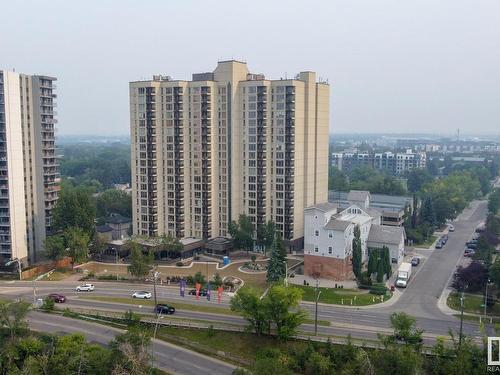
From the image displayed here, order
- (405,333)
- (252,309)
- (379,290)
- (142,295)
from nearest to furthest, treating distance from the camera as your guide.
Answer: (405,333), (252,309), (142,295), (379,290)

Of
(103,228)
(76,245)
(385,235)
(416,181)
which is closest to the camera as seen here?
(76,245)

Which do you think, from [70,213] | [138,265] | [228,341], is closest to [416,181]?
[70,213]

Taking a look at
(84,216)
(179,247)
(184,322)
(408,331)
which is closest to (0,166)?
(84,216)

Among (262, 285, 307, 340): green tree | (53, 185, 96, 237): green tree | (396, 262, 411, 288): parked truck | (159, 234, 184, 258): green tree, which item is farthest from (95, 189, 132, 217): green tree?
(262, 285, 307, 340): green tree

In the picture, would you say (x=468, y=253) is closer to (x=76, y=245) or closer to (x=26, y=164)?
(x=76, y=245)

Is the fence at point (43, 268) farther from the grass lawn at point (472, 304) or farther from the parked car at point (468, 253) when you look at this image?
the parked car at point (468, 253)

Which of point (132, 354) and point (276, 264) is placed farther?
point (276, 264)

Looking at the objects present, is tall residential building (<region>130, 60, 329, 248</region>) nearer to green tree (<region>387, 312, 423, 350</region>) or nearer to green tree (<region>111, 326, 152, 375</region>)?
green tree (<region>387, 312, 423, 350</region>)

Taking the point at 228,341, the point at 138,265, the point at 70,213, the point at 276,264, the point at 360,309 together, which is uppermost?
the point at 70,213
